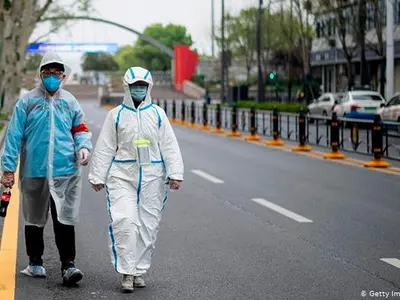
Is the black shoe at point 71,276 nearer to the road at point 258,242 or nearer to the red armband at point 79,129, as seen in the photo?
the road at point 258,242

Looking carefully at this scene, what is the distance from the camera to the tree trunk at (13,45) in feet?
144

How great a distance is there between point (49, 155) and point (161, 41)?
185m

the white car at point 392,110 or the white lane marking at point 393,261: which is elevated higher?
the white car at point 392,110

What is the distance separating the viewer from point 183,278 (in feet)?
27.3

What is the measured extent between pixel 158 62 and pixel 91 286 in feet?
572

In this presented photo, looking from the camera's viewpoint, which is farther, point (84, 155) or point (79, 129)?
point (79, 129)

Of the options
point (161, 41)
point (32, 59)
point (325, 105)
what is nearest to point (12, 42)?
point (325, 105)

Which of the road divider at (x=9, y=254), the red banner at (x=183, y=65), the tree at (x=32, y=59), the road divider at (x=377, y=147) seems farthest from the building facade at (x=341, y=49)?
the tree at (x=32, y=59)

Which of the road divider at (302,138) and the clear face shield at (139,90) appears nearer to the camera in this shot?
the clear face shield at (139,90)

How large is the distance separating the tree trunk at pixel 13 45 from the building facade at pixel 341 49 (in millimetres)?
14746

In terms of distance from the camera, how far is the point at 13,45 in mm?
45844

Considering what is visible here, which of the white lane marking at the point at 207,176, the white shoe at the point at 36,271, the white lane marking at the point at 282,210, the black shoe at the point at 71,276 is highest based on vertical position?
the black shoe at the point at 71,276

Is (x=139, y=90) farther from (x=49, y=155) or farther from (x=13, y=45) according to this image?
(x=13, y=45)

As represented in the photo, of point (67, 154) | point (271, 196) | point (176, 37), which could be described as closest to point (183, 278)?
point (67, 154)
